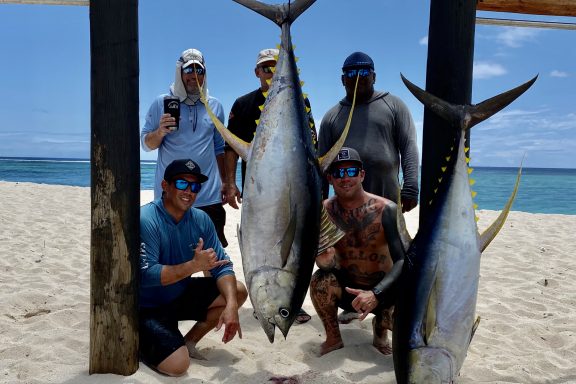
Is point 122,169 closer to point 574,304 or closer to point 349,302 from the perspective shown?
point 349,302

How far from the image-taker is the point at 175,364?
8.55 feet

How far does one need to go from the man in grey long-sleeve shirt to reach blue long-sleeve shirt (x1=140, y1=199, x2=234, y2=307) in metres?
1.10

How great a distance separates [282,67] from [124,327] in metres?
1.46

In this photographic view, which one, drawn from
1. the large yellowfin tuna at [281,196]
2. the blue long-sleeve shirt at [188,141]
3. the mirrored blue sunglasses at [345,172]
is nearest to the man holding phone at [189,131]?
the blue long-sleeve shirt at [188,141]

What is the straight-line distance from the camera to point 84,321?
3.45 m

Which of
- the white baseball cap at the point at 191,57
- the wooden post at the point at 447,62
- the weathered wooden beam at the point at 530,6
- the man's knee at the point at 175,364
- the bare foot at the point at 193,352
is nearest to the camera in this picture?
the wooden post at the point at 447,62

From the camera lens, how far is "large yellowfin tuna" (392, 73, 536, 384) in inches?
72.4

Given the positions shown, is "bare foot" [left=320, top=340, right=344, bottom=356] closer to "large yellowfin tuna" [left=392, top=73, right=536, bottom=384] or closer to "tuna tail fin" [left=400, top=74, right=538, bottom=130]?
"large yellowfin tuna" [left=392, top=73, right=536, bottom=384]

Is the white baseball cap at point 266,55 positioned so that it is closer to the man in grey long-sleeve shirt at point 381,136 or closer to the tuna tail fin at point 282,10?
the man in grey long-sleeve shirt at point 381,136

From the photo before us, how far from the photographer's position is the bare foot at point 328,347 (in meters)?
3.00

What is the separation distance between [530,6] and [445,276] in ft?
7.19

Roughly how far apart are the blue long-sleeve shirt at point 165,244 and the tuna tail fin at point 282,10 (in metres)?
1.19

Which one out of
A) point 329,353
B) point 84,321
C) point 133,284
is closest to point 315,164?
point 133,284

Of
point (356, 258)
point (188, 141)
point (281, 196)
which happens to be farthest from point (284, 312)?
point (188, 141)
